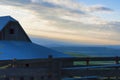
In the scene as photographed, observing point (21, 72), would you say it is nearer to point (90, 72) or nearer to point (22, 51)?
point (90, 72)

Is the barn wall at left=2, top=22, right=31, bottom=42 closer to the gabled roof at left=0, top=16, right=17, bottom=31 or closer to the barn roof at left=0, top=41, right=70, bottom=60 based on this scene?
the gabled roof at left=0, top=16, right=17, bottom=31

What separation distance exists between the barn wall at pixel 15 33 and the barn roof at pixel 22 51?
3.16 feet

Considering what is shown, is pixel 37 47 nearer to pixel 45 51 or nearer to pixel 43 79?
pixel 45 51

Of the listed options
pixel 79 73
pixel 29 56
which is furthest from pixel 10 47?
pixel 79 73

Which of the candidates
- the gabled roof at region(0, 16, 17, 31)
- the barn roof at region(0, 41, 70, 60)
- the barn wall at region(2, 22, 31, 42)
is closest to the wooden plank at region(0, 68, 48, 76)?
the barn roof at region(0, 41, 70, 60)

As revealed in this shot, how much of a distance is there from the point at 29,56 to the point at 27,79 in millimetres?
21792

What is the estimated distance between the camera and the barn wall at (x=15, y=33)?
36784 mm

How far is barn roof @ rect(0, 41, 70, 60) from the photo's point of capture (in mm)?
31031

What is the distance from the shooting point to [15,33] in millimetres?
37969

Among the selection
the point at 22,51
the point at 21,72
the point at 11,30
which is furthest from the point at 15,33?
the point at 21,72

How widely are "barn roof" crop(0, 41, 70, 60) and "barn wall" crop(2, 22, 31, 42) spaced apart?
0.96 m

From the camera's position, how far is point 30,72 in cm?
1008

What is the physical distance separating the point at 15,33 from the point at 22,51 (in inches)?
211

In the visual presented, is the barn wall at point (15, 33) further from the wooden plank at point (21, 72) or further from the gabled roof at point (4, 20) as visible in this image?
the wooden plank at point (21, 72)
